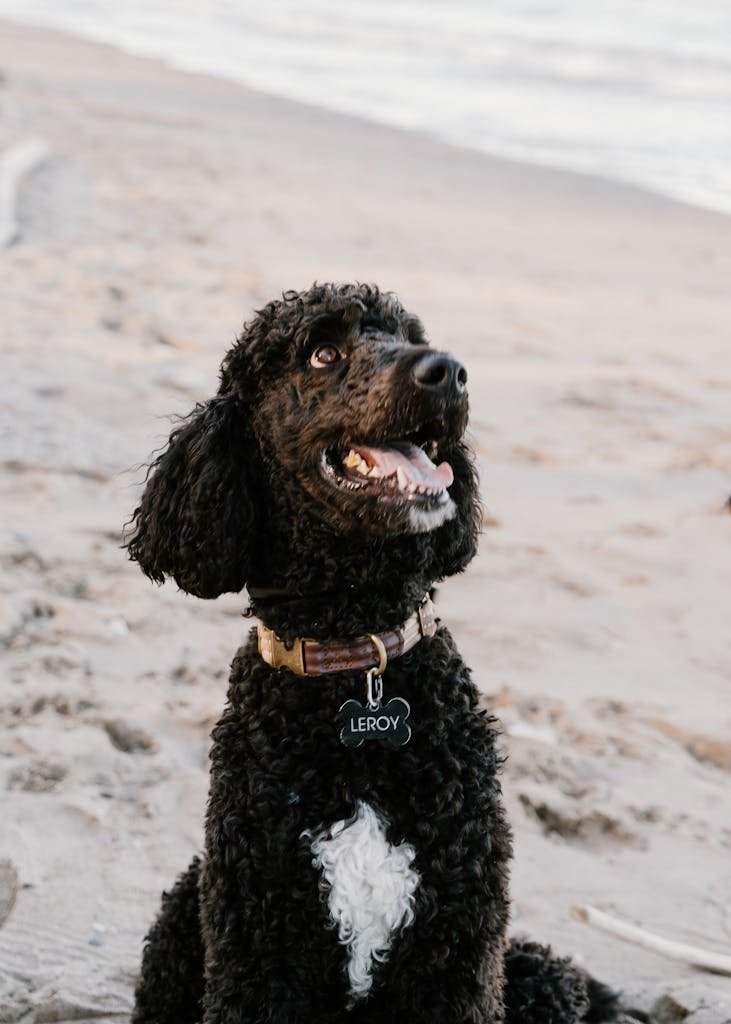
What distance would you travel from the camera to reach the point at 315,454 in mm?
2807

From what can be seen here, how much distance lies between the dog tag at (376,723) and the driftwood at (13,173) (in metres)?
7.44

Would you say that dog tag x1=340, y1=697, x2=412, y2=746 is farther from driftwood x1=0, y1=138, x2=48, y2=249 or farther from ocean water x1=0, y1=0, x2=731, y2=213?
ocean water x1=0, y1=0, x2=731, y2=213

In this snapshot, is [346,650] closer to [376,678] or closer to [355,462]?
[376,678]

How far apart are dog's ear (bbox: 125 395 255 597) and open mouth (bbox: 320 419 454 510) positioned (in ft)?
0.71

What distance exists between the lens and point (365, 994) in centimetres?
284

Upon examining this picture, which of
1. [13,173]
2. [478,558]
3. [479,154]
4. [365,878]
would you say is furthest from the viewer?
[479,154]

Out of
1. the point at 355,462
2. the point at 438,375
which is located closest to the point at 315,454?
the point at 355,462

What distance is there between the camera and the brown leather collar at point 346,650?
2.86 meters

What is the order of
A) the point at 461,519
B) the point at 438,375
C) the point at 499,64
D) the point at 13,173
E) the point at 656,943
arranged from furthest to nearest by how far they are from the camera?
the point at 499,64 → the point at 13,173 → the point at 656,943 → the point at 461,519 → the point at 438,375

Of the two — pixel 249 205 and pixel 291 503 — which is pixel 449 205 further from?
pixel 291 503

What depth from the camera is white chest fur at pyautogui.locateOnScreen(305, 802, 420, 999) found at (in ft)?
9.02

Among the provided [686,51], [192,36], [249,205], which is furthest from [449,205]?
[192,36]

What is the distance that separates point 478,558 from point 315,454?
2892 millimetres

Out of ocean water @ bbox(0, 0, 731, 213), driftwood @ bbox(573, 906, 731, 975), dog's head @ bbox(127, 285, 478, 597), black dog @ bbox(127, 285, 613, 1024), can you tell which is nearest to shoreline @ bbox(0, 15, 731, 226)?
ocean water @ bbox(0, 0, 731, 213)
